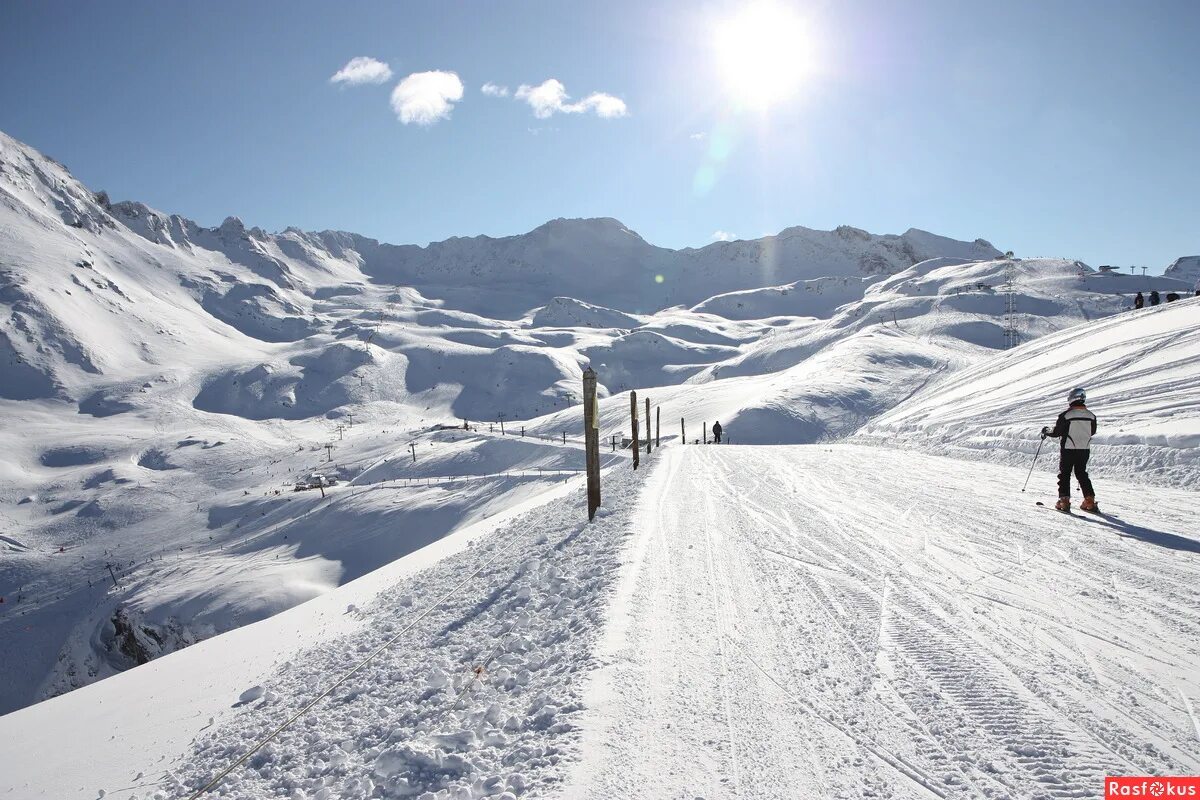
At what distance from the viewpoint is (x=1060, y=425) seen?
9.83 metres

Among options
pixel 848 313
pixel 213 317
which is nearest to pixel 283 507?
pixel 848 313

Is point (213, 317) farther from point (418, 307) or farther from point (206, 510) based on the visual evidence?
point (206, 510)

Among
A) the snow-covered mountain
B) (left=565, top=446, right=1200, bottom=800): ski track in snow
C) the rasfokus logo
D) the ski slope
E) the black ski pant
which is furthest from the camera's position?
the snow-covered mountain

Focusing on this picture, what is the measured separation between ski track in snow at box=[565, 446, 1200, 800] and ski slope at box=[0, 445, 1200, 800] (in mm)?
22

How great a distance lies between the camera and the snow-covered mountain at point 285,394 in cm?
3575

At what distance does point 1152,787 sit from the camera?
3246 millimetres

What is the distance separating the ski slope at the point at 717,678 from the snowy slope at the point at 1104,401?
3.58 meters

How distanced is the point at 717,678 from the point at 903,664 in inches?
57.7

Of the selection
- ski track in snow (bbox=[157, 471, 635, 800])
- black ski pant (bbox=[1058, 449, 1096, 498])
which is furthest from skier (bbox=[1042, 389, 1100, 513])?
ski track in snow (bbox=[157, 471, 635, 800])

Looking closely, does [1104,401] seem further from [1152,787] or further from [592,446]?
[1152,787]

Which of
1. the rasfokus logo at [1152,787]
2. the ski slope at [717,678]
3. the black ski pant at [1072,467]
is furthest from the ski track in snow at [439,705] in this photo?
the black ski pant at [1072,467]

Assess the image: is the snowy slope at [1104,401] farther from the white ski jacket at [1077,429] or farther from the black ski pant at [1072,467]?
the black ski pant at [1072,467]

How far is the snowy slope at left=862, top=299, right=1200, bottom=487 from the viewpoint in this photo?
12.2 m

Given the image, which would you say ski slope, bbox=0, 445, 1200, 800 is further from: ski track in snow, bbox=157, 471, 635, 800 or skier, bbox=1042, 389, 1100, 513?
skier, bbox=1042, 389, 1100, 513
